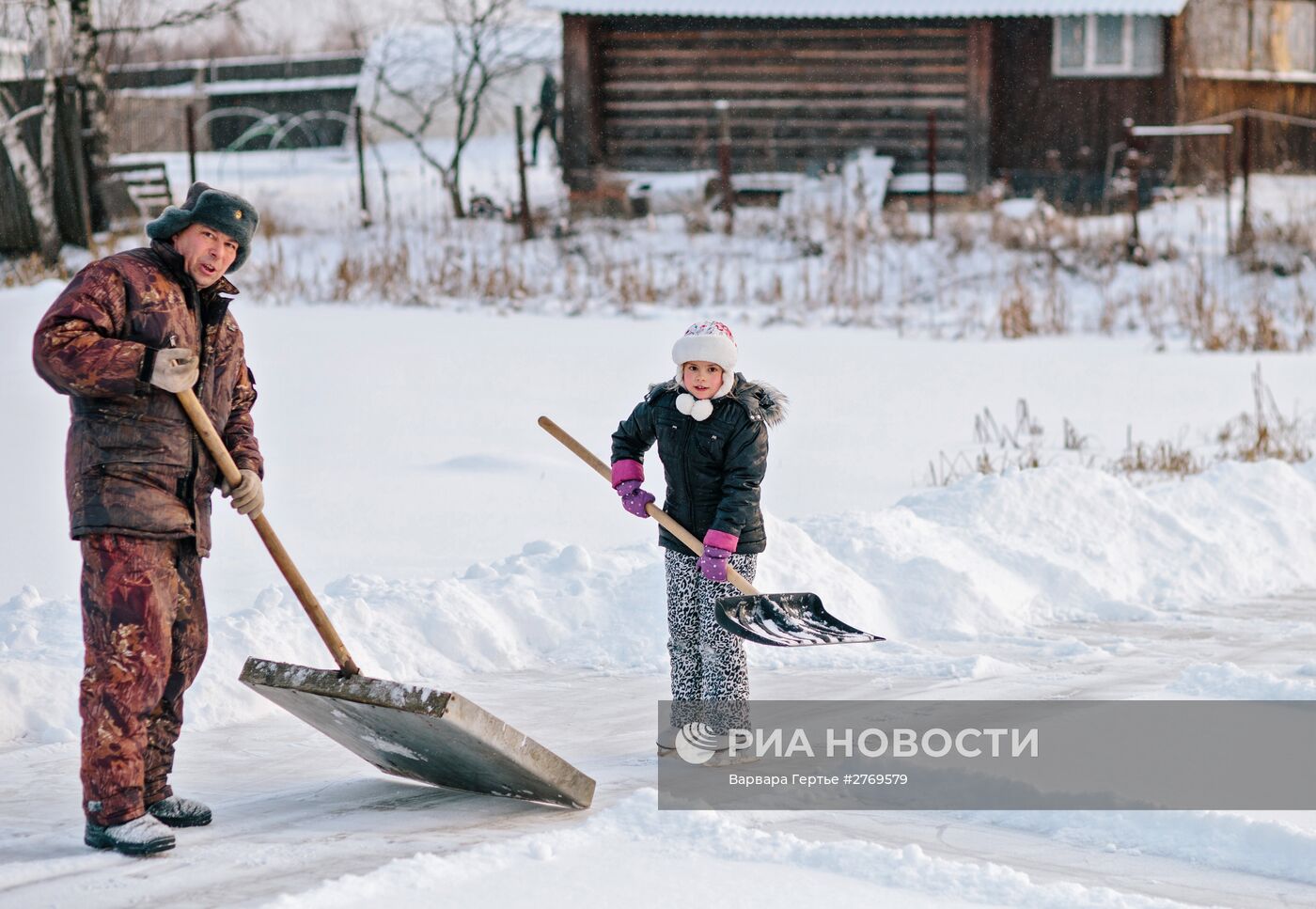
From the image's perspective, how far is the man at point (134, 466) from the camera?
134 inches

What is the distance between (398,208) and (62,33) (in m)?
5.03

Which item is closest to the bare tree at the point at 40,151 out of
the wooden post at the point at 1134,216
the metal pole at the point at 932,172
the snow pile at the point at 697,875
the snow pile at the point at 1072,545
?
the metal pole at the point at 932,172

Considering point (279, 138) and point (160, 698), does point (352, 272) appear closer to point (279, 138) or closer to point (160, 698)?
point (160, 698)

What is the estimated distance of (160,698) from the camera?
12.1 feet

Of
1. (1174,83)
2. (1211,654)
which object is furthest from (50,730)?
(1174,83)

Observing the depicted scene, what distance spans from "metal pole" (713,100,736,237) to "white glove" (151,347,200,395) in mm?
14937

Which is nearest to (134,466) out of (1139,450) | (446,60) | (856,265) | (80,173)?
(1139,450)

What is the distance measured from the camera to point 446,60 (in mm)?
29312

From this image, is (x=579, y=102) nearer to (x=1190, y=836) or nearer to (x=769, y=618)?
(x=769, y=618)

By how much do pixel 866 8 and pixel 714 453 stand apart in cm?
1674

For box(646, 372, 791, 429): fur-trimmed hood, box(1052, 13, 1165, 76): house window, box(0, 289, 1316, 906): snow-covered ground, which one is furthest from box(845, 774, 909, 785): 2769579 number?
box(1052, 13, 1165, 76): house window

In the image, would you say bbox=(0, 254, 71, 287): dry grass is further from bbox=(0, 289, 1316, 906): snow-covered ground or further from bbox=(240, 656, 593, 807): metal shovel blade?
bbox=(240, 656, 593, 807): metal shovel blade

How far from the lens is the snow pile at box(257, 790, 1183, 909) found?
315 cm

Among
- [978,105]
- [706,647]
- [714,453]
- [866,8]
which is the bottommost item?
[706,647]
